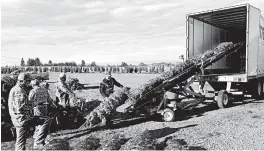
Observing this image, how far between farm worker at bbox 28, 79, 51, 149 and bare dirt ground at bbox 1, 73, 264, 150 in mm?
577

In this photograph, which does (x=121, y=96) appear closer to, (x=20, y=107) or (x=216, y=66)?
(x=20, y=107)

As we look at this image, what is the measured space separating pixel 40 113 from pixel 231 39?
427 inches

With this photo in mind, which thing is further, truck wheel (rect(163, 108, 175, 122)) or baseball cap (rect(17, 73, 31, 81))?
truck wheel (rect(163, 108, 175, 122))

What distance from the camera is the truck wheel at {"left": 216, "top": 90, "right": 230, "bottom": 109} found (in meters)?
10.4

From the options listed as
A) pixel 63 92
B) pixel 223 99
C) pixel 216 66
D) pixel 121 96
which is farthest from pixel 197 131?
pixel 216 66

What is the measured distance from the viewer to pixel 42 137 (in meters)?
5.49

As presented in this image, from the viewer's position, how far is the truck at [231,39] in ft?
34.1

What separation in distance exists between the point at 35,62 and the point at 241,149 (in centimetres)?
6756

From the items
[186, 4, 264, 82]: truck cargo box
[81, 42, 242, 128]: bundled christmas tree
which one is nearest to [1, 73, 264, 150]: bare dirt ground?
[81, 42, 242, 128]: bundled christmas tree

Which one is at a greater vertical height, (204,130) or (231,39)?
(231,39)

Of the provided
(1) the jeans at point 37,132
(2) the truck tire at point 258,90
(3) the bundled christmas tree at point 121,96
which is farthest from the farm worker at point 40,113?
(2) the truck tire at point 258,90

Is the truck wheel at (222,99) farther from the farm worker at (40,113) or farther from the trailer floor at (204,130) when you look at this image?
the farm worker at (40,113)

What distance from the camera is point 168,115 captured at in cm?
828

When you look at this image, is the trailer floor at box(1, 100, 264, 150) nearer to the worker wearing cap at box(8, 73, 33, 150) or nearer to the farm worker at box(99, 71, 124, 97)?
the worker wearing cap at box(8, 73, 33, 150)
